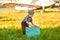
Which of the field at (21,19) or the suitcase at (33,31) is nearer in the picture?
the suitcase at (33,31)

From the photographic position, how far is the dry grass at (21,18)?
384 cm

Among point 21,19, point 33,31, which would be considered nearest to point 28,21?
point 33,31

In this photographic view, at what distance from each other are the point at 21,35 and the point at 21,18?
1.11 feet

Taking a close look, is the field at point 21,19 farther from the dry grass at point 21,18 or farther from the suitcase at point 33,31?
the suitcase at point 33,31

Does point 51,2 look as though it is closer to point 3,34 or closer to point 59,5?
point 59,5

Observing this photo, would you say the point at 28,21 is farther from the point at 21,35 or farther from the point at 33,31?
the point at 21,35

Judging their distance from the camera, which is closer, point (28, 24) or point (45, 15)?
point (28, 24)

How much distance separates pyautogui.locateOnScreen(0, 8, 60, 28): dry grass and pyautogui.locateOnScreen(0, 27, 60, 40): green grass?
0.26 ft

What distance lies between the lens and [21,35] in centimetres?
370

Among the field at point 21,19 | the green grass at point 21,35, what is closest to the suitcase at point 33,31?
the green grass at point 21,35

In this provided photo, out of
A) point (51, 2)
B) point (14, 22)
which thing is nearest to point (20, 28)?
point (14, 22)

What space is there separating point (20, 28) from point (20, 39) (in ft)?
1.30

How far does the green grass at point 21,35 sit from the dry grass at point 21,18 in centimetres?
8

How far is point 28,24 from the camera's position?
3584mm
